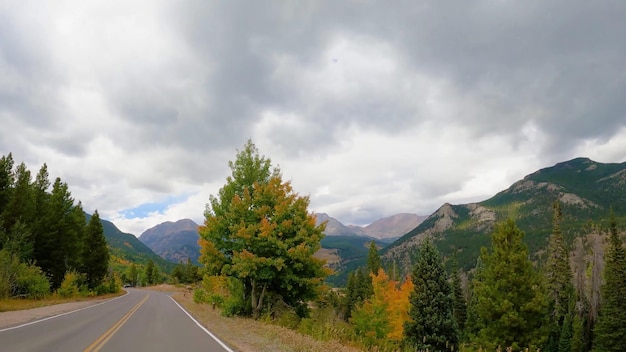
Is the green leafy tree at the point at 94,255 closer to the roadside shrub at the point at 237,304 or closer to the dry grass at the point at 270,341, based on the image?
the roadside shrub at the point at 237,304

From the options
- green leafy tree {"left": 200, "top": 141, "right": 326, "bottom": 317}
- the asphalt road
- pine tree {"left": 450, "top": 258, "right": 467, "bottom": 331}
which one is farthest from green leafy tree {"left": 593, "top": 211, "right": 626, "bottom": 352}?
the asphalt road

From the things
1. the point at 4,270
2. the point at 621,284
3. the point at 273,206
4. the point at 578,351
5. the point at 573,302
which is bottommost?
the point at 578,351

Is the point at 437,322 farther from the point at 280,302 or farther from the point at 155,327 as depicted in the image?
the point at 155,327

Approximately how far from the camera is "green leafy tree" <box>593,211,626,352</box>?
42781mm

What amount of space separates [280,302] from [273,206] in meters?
5.76

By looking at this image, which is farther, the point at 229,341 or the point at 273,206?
the point at 273,206

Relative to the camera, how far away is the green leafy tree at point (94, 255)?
173ft

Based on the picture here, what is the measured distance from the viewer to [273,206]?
2314 centimetres

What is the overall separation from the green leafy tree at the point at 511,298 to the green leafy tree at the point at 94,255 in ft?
163

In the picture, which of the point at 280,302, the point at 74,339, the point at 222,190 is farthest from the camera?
the point at 222,190

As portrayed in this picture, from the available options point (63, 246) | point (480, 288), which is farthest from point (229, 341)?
point (63, 246)

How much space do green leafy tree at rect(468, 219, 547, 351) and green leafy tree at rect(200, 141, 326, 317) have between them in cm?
1306

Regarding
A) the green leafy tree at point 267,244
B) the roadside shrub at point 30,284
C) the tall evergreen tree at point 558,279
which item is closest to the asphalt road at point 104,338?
the green leafy tree at point 267,244

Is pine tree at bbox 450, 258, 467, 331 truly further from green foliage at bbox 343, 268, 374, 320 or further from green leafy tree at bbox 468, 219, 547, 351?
green leafy tree at bbox 468, 219, 547, 351
